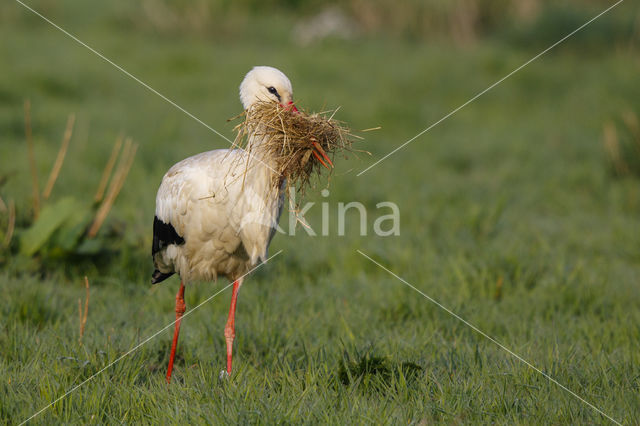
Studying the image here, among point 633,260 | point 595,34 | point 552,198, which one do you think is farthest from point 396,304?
point 595,34

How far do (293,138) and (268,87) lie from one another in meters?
0.33

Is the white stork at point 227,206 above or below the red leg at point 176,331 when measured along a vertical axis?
above

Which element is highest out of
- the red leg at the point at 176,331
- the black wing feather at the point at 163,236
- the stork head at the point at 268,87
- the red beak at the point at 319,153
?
the stork head at the point at 268,87

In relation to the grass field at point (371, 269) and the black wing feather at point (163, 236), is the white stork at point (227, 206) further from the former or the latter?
the grass field at point (371, 269)

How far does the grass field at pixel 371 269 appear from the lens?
3.06 m

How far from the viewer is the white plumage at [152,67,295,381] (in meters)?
3.34

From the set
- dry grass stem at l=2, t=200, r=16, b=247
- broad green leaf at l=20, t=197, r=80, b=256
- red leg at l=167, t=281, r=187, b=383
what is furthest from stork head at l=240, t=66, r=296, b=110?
dry grass stem at l=2, t=200, r=16, b=247

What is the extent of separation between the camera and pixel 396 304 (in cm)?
449

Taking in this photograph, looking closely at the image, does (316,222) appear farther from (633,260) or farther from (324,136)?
(324,136)

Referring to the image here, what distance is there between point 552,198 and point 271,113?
5.34 metres

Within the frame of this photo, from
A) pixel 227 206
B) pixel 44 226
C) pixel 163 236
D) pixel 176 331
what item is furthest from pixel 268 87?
pixel 44 226

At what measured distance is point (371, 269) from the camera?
5.45 metres

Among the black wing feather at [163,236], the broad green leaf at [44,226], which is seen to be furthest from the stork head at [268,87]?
the broad green leaf at [44,226]

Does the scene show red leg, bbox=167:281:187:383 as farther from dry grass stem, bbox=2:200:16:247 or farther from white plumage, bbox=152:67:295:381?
dry grass stem, bbox=2:200:16:247
